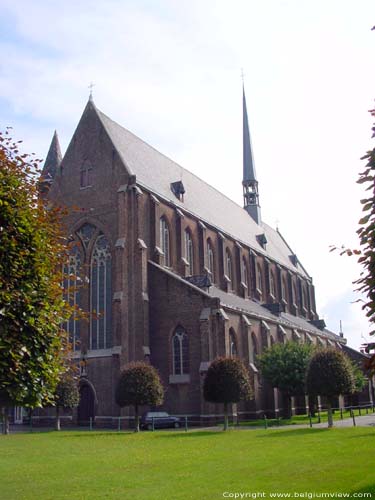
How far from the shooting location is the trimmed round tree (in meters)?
31.1

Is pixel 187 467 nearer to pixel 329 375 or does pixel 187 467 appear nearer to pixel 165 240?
pixel 329 375

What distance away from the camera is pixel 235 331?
134 ft

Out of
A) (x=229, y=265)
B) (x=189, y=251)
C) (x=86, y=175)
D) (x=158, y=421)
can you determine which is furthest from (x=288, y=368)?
(x=86, y=175)

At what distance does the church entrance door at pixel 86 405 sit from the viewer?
37.4m

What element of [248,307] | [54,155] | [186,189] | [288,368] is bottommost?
[288,368]

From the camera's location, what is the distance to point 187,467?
15.4 m

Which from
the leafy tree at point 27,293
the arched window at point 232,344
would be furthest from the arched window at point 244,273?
the leafy tree at point 27,293

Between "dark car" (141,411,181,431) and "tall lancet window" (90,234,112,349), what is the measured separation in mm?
5755

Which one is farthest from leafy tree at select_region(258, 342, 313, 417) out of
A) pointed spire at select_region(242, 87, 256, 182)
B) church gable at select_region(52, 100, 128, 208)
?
pointed spire at select_region(242, 87, 256, 182)

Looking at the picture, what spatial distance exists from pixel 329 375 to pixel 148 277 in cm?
1359

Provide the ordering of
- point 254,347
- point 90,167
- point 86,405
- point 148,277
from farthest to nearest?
point 254,347, point 90,167, point 148,277, point 86,405

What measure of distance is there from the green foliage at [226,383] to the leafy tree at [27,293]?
72.3 feet

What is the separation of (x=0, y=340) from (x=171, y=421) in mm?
27114

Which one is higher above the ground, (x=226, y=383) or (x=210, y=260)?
(x=210, y=260)
